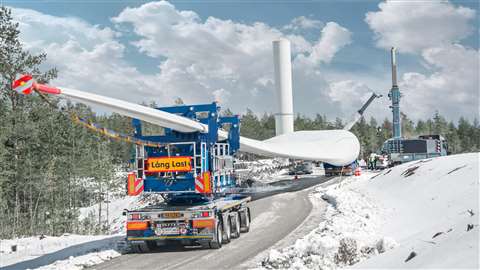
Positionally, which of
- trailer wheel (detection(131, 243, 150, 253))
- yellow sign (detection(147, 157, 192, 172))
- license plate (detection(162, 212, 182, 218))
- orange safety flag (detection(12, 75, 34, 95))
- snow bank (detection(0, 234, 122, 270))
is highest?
orange safety flag (detection(12, 75, 34, 95))

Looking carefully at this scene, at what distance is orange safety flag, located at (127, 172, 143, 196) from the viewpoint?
14.0 m

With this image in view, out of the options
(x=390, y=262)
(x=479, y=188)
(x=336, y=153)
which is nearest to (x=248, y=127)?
(x=336, y=153)

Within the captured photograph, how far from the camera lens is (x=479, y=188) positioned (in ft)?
52.0

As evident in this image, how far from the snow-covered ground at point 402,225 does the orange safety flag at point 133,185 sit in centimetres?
488

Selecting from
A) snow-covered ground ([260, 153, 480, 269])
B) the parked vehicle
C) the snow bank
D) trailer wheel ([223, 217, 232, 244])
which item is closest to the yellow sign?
trailer wheel ([223, 217, 232, 244])

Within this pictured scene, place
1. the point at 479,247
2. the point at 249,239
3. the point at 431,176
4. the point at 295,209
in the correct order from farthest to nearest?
the point at 295,209 → the point at 431,176 → the point at 249,239 → the point at 479,247

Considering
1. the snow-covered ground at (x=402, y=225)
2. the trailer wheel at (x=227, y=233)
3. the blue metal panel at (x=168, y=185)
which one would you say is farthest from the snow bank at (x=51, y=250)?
the snow-covered ground at (x=402, y=225)

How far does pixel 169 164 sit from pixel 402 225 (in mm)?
8009

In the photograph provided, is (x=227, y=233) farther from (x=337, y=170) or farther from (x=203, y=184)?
(x=337, y=170)

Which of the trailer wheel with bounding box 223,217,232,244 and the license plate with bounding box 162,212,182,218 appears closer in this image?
the license plate with bounding box 162,212,182,218

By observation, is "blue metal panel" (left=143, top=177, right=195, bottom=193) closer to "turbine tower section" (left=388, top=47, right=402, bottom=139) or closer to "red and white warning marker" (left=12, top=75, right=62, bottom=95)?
"red and white warning marker" (left=12, top=75, right=62, bottom=95)

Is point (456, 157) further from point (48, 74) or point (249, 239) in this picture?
point (48, 74)

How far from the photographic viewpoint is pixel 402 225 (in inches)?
611

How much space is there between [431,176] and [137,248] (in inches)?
558
